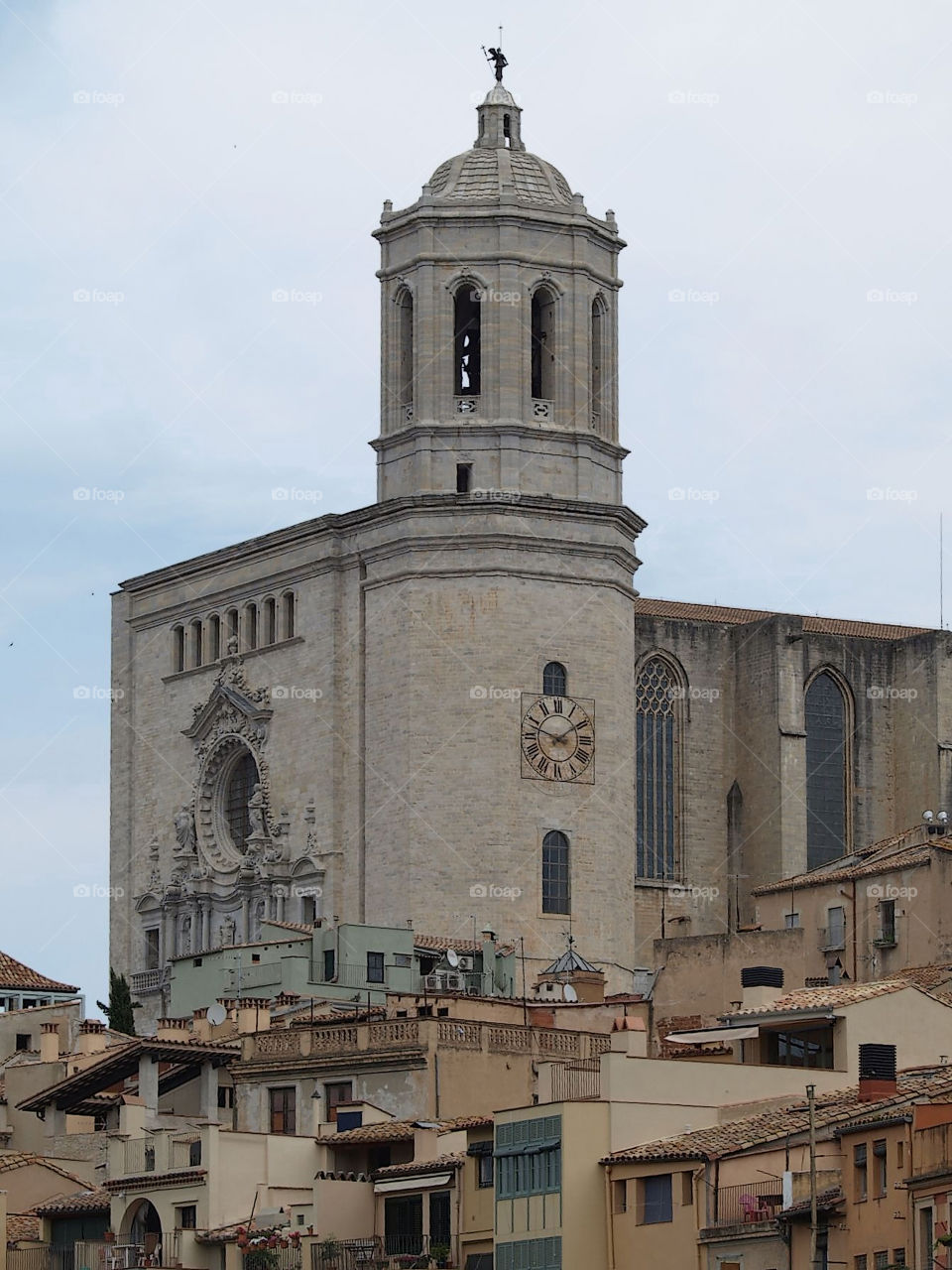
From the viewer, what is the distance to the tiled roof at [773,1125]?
52.9 m

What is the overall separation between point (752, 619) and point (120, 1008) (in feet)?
68.5

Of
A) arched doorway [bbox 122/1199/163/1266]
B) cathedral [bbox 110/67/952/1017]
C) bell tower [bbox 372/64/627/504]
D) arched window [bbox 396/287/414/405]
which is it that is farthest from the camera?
arched window [bbox 396/287/414/405]

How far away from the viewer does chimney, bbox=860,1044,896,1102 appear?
54.9m

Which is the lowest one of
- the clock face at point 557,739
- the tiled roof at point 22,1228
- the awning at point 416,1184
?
the tiled roof at point 22,1228

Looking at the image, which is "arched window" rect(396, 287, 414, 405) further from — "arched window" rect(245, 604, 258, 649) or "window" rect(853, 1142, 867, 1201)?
"window" rect(853, 1142, 867, 1201)

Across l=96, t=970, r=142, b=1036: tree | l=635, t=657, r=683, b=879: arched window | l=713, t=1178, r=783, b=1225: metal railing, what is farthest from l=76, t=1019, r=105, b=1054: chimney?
l=635, t=657, r=683, b=879: arched window

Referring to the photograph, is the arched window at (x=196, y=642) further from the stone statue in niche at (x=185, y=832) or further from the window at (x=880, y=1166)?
the window at (x=880, y=1166)

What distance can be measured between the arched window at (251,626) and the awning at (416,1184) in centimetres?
4100

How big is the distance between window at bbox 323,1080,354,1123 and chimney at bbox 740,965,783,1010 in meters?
6.50

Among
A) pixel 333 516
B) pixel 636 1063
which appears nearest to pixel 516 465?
pixel 333 516

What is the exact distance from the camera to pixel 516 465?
94.6 meters

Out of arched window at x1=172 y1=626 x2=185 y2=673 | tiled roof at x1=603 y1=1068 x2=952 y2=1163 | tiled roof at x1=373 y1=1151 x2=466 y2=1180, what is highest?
arched window at x1=172 y1=626 x2=185 y2=673

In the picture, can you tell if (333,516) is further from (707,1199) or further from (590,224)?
(707,1199)

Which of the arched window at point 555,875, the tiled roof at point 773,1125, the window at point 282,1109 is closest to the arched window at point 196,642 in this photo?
the arched window at point 555,875
